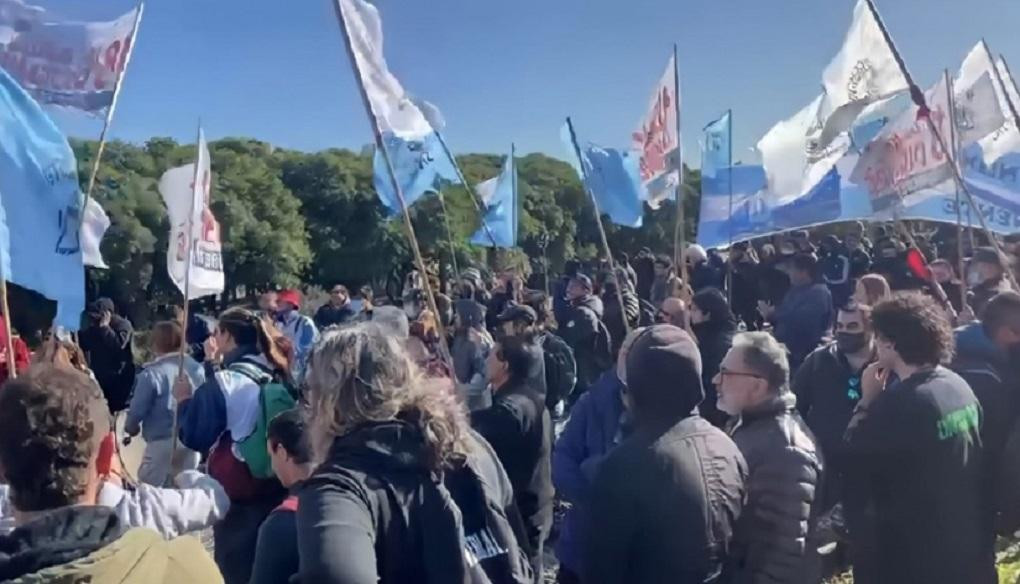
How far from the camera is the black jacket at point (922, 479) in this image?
3635mm

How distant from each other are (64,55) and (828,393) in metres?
4.27

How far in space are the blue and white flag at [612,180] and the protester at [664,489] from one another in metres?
8.13

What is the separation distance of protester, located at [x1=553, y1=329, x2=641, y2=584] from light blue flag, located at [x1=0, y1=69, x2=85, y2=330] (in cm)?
221

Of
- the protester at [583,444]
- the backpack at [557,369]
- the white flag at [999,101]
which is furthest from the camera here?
the backpack at [557,369]

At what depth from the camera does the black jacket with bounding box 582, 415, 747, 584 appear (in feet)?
10.0

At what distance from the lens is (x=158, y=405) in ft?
20.2

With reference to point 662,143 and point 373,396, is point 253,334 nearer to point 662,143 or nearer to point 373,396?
point 373,396

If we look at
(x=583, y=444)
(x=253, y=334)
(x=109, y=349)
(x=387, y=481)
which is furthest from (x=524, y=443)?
(x=109, y=349)

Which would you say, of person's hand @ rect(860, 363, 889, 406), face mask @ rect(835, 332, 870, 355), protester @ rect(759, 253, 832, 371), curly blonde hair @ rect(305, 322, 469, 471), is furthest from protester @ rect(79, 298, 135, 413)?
curly blonde hair @ rect(305, 322, 469, 471)

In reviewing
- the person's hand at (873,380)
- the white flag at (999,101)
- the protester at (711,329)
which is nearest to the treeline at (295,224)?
the white flag at (999,101)

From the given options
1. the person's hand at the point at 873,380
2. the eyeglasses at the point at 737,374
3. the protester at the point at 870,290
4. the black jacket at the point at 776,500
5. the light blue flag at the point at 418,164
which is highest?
the light blue flag at the point at 418,164

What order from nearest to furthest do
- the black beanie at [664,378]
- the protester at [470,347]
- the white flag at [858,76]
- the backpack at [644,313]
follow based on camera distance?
1. the black beanie at [664,378]
2. the white flag at [858,76]
3. the protester at [470,347]
4. the backpack at [644,313]

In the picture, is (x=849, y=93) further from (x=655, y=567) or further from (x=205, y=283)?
(x=655, y=567)

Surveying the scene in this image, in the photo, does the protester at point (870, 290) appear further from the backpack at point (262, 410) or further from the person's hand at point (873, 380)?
the backpack at point (262, 410)
